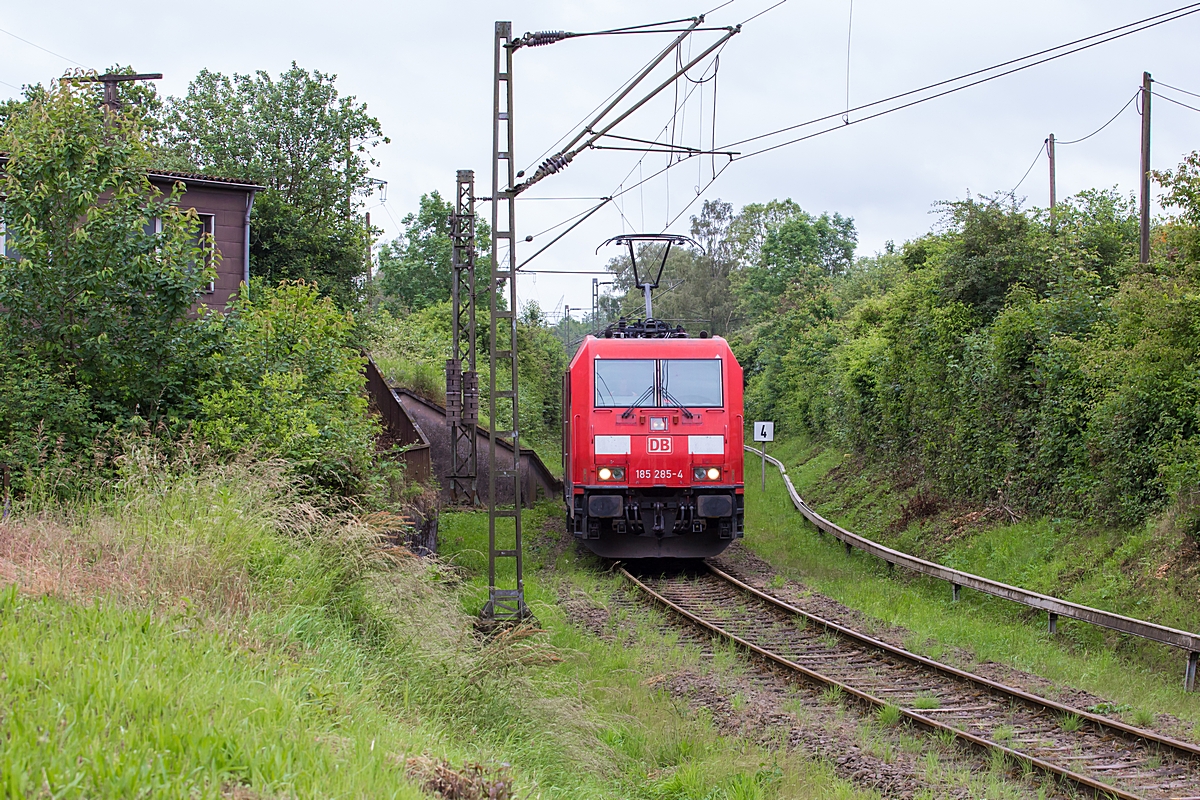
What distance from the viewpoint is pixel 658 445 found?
14.7 metres

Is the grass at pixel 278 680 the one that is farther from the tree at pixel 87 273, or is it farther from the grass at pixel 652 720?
the tree at pixel 87 273

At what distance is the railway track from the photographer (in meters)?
6.84

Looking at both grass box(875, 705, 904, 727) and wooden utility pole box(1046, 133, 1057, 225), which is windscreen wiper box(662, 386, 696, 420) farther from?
wooden utility pole box(1046, 133, 1057, 225)

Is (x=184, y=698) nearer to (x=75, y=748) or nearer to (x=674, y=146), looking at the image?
(x=75, y=748)

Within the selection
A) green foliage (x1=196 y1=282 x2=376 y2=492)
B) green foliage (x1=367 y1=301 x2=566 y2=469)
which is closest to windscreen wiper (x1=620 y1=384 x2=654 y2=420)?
green foliage (x1=196 y1=282 x2=376 y2=492)

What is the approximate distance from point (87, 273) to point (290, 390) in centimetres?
245

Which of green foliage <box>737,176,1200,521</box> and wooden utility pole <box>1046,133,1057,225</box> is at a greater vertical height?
wooden utility pole <box>1046,133,1057,225</box>

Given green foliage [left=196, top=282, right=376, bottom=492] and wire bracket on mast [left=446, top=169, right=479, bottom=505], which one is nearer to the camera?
green foliage [left=196, top=282, right=376, bottom=492]

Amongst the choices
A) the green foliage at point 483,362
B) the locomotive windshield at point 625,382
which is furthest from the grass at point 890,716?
the green foliage at point 483,362

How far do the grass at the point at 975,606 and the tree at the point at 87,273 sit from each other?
8.70m

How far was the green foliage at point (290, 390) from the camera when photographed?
1053 cm

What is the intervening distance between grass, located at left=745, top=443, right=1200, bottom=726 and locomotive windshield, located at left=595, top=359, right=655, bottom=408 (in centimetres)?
375

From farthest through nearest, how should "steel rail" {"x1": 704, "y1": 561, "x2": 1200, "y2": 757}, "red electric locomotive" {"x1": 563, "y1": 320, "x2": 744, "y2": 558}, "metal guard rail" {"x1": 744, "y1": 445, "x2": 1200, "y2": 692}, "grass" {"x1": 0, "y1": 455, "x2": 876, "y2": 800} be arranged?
"red electric locomotive" {"x1": 563, "y1": 320, "x2": 744, "y2": 558} → "metal guard rail" {"x1": 744, "y1": 445, "x2": 1200, "y2": 692} → "steel rail" {"x1": 704, "y1": 561, "x2": 1200, "y2": 757} → "grass" {"x1": 0, "y1": 455, "x2": 876, "y2": 800}

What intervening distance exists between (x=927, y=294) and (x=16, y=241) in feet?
52.3
